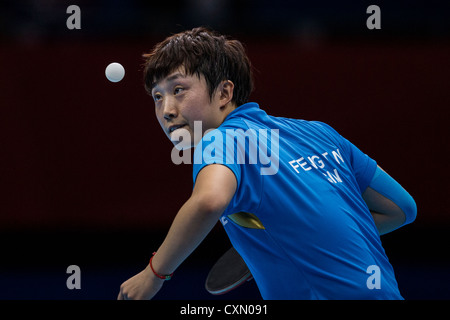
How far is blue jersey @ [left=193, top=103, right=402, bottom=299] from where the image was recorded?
1.43m

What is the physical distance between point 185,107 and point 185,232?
456 mm

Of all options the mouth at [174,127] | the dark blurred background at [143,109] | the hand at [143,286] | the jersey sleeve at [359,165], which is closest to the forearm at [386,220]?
the jersey sleeve at [359,165]

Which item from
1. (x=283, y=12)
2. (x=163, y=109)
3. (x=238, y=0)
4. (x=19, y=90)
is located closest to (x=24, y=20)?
(x=19, y=90)

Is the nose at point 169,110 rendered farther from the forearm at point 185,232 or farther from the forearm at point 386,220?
the forearm at point 386,220

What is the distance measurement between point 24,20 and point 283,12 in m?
1.78

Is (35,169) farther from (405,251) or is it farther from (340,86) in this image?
(405,251)

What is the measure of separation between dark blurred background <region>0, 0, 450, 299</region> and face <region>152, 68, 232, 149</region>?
255cm

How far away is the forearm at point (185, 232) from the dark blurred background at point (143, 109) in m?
2.87

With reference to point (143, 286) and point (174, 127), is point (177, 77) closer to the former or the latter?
point (174, 127)

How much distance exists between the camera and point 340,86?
14.6 ft

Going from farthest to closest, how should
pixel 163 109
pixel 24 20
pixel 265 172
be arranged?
1. pixel 24 20
2. pixel 163 109
3. pixel 265 172

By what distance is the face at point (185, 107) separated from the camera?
1.65 meters

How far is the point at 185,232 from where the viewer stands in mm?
1302

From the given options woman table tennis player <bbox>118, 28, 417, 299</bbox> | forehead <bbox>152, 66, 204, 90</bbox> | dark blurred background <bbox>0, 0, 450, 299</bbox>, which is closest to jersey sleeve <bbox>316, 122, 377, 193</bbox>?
woman table tennis player <bbox>118, 28, 417, 299</bbox>
